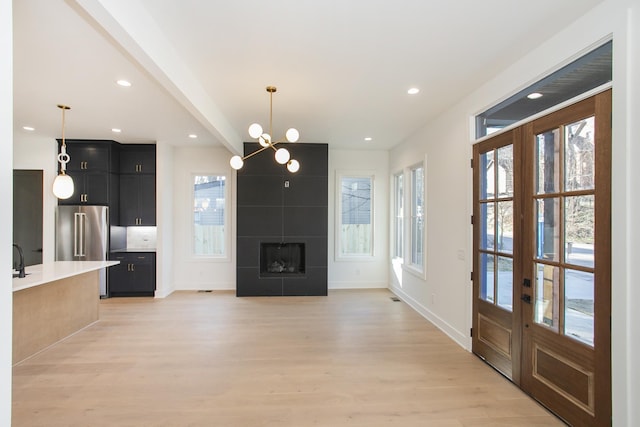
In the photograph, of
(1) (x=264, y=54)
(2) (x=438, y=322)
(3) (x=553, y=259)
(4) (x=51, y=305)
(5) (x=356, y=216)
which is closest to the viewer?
(3) (x=553, y=259)

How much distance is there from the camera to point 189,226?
6.33m

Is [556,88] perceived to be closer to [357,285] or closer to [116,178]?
[357,285]

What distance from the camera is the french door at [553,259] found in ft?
6.51

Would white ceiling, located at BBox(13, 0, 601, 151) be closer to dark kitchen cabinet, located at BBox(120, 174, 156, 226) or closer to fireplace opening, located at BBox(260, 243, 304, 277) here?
dark kitchen cabinet, located at BBox(120, 174, 156, 226)

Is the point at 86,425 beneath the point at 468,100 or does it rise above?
beneath

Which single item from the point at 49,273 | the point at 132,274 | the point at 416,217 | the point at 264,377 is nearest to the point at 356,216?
the point at 416,217

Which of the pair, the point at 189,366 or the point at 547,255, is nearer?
the point at 547,255

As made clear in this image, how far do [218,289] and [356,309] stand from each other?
9.79ft

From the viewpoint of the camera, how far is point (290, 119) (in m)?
4.47

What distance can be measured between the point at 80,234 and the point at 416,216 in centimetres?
598

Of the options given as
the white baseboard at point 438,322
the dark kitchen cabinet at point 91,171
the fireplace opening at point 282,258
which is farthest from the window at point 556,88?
the dark kitchen cabinet at point 91,171

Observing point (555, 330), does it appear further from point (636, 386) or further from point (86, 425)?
point (86, 425)

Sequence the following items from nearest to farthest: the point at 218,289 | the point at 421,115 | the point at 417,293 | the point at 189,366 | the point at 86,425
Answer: the point at 86,425, the point at 189,366, the point at 421,115, the point at 417,293, the point at 218,289

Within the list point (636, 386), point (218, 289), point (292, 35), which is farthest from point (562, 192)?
point (218, 289)
